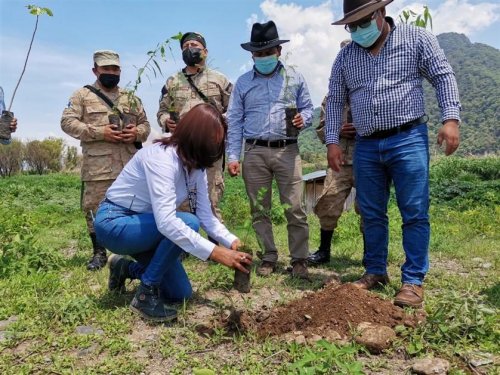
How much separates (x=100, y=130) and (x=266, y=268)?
204 centimetres

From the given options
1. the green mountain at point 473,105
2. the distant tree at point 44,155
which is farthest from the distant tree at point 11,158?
the green mountain at point 473,105

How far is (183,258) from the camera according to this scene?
4617 millimetres

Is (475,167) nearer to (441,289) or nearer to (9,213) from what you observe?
(441,289)

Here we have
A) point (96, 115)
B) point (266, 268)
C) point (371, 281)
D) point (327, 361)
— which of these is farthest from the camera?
point (96, 115)

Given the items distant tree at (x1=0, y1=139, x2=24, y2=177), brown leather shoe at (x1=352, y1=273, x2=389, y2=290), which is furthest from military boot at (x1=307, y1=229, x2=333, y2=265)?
distant tree at (x1=0, y1=139, x2=24, y2=177)

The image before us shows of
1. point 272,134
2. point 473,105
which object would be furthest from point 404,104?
point 473,105

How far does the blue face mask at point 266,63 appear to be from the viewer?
4.05 m

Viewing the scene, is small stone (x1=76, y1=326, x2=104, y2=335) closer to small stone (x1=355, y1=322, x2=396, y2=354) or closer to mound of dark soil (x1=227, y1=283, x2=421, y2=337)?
mound of dark soil (x1=227, y1=283, x2=421, y2=337)

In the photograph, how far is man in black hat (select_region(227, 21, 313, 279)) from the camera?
4070 millimetres

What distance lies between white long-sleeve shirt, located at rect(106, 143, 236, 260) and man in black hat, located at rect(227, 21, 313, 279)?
37.5 inches

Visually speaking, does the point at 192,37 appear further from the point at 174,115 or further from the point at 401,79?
the point at 401,79

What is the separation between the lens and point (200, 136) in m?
2.74

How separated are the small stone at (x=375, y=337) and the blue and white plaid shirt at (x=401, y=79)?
1.41 meters

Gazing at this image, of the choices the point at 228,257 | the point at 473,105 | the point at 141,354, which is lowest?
the point at 141,354
